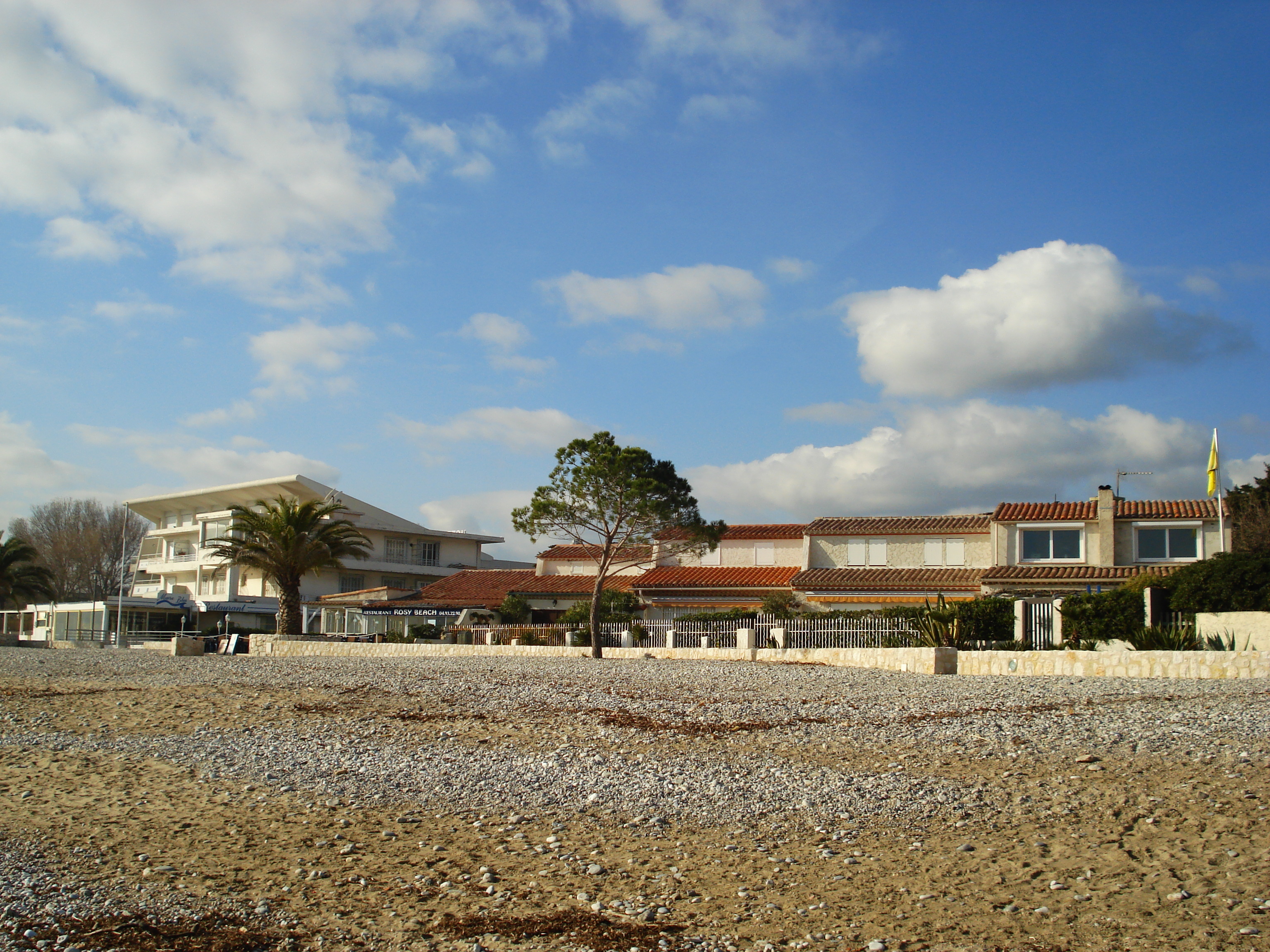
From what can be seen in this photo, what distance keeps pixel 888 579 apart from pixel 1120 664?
855 inches

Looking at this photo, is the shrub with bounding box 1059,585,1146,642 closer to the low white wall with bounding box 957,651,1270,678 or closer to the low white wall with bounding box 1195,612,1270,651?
the low white wall with bounding box 1195,612,1270,651

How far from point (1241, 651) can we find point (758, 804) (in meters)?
13.3

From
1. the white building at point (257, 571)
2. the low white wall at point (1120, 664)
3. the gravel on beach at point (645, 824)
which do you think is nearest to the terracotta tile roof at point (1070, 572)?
the low white wall at point (1120, 664)

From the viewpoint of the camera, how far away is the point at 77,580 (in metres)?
81.1

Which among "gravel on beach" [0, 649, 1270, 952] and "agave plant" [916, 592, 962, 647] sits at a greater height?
"agave plant" [916, 592, 962, 647]

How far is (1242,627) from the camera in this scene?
19125 millimetres

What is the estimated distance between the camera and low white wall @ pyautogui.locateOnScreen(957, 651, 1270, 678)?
17.2 meters

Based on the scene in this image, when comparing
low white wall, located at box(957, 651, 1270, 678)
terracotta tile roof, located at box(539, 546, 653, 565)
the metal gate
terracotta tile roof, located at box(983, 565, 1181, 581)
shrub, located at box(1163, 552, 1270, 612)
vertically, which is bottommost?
low white wall, located at box(957, 651, 1270, 678)

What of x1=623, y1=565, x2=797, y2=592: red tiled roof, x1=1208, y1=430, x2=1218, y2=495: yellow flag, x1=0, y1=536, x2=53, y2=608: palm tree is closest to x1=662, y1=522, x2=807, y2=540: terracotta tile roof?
x1=623, y1=565, x2=797, y2=592: red tiled roof

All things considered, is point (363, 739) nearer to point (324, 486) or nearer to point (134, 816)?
point (134, 816)

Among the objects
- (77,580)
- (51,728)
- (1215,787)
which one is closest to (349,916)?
(1215,787)

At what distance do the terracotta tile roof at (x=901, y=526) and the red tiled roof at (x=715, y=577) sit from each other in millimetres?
2723

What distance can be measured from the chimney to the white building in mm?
42062

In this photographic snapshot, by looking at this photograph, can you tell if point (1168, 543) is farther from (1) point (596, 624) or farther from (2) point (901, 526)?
(1) point (596, 624)
